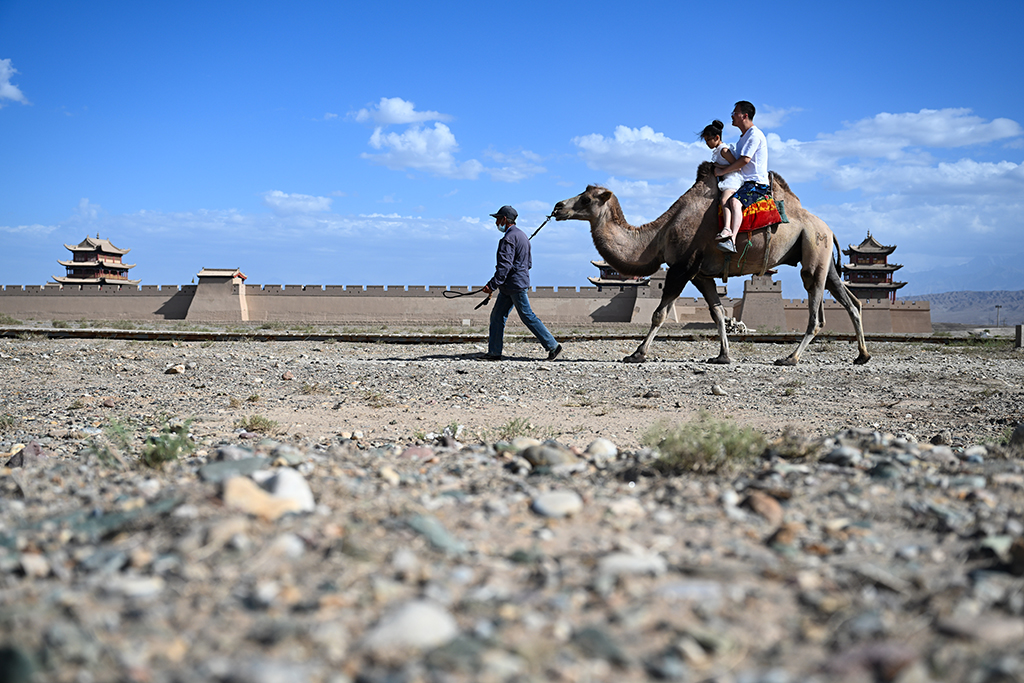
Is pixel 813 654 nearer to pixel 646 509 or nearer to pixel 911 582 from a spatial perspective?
pixel 911 582

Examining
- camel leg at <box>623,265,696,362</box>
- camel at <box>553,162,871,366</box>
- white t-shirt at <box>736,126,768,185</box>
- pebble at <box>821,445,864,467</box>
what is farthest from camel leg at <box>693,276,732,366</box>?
pebble at <box>821,445,864,467</box>

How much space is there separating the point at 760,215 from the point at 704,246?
70cm

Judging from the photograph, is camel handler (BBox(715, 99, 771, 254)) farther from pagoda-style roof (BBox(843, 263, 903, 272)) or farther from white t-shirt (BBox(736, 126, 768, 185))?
pagoda-style roof (BBox(843, 263, 903, 272))

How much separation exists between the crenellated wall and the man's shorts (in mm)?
29989

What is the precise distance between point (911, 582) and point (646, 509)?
736 mm

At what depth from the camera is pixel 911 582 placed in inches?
59.5

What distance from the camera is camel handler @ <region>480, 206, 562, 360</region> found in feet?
27.6

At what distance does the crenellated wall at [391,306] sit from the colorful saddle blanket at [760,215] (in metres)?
29.9

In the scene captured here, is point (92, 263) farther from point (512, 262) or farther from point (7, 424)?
point (7, 424)

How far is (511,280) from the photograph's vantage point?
8.52 meters

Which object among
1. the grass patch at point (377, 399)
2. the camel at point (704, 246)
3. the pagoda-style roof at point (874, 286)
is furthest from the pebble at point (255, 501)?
the pagoda-style roof at point (874, 286)

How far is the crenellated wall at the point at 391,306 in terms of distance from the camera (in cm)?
3881

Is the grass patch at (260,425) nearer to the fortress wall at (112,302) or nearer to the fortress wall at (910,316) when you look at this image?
the fortress wall at (112,302)

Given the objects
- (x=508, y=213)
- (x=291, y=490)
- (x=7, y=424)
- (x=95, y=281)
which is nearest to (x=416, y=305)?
(x=95, y=281)
